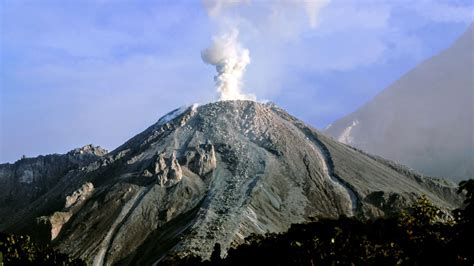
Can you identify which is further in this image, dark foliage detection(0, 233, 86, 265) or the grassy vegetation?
dark foliage detection(0, 233, 86, 265)

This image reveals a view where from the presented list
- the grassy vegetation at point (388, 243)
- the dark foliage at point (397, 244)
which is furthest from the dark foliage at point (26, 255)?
the dark foliage at point (397, 244)

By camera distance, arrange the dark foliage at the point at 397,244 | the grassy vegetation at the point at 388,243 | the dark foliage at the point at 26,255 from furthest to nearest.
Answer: the dark foliage at the point at 26,255, the dark foliage at the point at 397,244, the grassy vegetation at the point at 388,243

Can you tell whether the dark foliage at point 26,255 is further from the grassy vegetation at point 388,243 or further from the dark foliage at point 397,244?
the dark foliage at point 397,244

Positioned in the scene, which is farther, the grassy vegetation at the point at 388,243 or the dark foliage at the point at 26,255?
the dark foliage at the point at 26,255

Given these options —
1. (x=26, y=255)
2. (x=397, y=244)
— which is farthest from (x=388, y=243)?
(x=26, y=255)

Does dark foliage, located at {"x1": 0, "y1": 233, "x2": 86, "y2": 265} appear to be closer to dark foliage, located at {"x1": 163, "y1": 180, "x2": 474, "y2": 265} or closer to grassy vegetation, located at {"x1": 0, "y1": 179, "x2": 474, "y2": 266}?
grassy vegetation, located at {"x1": 0, "y1": 179, "x2": 474, "y2": 266}

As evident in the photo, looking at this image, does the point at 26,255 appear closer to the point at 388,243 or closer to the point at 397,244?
the point at 388,243

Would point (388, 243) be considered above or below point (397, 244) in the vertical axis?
above

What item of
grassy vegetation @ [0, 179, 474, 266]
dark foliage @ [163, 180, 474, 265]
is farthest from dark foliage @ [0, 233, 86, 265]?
dark foliage @ [163, 180, 474, 265]

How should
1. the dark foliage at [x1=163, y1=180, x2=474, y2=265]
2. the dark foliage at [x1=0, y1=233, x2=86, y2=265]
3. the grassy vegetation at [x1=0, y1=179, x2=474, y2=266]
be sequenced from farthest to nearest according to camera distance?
→ the dark foliage at [x1=0, y1=233, x2=86, y2=265]
the dark foliage at [x1=163, y1=180, x2=474, y2=265]
the grassy vegetation at [x1=0, y1=179, x2=474, y2=266]

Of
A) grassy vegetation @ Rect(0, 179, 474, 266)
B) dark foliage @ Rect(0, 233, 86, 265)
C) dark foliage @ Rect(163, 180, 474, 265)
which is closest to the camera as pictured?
grassy vegetation @ Rect(0, 179, 474, 266)

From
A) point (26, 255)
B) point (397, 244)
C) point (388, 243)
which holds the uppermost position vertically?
point (26, 255)
